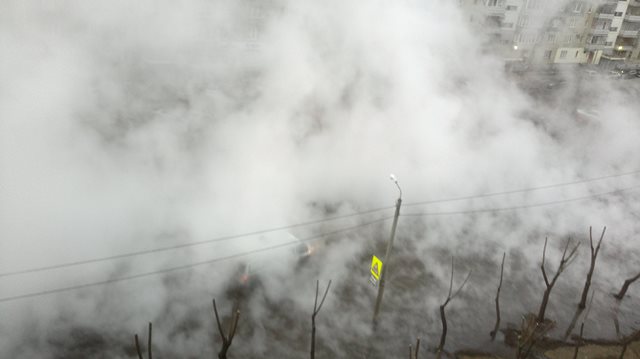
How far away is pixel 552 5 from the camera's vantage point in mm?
26188

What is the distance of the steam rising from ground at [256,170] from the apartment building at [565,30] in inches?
355

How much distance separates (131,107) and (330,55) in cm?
587

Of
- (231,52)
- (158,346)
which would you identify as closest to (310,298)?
(158,346)

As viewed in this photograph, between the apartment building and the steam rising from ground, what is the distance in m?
9.02

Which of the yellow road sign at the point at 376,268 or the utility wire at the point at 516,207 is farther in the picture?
the utility wire at the point at 516,207

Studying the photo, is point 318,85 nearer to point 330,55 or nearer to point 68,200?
point 330,55

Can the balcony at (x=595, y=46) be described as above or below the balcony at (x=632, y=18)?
below

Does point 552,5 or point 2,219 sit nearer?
point 2,219

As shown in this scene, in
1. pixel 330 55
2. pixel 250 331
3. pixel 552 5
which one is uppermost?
pixel 552 5

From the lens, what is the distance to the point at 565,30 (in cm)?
3209

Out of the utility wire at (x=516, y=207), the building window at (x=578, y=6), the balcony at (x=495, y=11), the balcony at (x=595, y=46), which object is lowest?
the utility wire at (x=516, y=207)

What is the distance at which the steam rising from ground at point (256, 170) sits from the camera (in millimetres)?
8805

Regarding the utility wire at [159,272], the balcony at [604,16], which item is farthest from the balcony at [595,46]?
the utility wire at [159,272]

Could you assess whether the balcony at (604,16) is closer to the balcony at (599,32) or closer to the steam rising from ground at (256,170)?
the balcony at (599,32)
